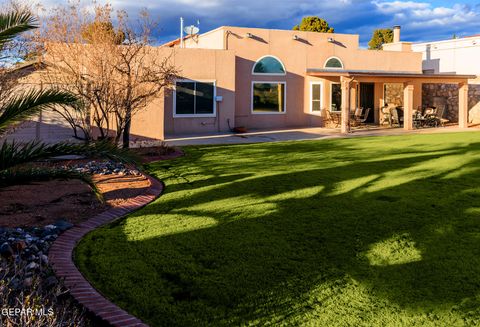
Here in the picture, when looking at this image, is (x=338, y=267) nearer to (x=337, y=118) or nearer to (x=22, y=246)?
(x=22, y=246)

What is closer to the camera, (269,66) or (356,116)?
(269,66)

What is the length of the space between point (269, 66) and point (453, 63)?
1476 centimetres

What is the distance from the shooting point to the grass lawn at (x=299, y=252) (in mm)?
4227

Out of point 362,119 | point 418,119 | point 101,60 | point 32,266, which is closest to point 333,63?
point 362,119

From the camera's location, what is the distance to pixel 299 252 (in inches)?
221

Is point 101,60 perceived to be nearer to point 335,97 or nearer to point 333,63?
point 335,97

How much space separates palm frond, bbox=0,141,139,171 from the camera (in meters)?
4.79

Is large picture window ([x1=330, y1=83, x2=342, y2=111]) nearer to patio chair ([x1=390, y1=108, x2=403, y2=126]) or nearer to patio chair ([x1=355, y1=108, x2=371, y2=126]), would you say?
patio chair ([x1=355, y1=108, x2=371, y2=126])

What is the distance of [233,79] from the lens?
23.2 metres

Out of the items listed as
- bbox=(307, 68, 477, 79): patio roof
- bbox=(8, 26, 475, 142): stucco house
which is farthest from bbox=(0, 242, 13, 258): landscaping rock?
bbox=(307, 68, 477, 79): patio roof

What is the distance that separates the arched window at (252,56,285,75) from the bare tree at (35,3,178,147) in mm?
10868

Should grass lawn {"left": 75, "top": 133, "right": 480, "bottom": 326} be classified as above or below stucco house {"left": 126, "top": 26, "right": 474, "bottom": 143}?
below

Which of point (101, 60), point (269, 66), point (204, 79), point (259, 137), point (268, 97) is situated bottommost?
point (259, 137)

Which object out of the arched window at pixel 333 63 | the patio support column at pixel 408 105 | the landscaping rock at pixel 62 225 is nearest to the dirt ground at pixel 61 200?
the landscaping rock at pixel 62 225
